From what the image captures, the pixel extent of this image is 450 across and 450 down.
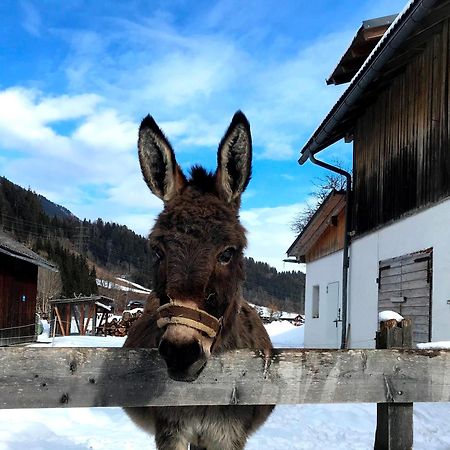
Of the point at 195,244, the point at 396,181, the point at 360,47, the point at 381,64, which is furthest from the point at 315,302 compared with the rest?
the point at 195,244

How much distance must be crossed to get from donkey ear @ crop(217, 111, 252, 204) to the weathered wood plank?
89cm

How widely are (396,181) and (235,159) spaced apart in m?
8.50

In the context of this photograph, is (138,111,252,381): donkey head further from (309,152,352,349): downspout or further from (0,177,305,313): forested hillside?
(0,177,305,313): forested hillside

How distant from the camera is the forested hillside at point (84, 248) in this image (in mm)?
61312

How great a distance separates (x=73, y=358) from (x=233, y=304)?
87 cm

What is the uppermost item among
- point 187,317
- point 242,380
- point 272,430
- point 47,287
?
point 187,317

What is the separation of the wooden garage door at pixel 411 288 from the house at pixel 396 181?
0.06 ft

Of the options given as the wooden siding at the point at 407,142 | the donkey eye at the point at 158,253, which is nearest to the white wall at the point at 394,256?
the wooden siding at the point at 407,142

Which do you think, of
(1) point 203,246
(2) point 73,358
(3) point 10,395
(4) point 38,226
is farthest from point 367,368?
(4) point 38,226

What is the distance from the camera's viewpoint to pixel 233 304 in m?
2.60

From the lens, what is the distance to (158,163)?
264 cm

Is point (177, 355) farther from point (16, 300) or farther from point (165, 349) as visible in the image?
point (16, 300)

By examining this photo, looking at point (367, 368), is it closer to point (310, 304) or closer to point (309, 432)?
point (309, 432)

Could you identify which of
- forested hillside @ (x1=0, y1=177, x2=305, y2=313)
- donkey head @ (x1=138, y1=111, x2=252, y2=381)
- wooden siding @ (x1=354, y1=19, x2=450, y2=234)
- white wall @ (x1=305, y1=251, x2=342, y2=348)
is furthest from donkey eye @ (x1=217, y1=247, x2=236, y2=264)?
forested hillside @ (x1=0, y1=177, x2=305, y2=313)
